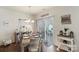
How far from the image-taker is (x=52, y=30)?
1909 mm

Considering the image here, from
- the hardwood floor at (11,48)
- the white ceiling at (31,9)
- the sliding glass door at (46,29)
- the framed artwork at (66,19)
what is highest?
the white ceiling at (31,9)

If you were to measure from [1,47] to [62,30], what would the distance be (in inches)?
41.8

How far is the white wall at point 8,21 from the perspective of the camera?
1839 mm

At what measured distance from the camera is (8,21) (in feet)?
6.08

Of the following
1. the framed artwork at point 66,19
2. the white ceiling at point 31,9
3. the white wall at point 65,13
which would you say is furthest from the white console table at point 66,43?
the white ceiling at point 31,9

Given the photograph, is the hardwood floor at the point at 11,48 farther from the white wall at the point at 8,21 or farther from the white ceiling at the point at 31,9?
→ the white ceiling at the point at 31,9

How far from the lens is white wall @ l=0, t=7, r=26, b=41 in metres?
1.84

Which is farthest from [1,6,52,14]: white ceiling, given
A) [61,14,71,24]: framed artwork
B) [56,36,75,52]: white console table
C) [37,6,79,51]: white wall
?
[56,36,75,52]: white console table

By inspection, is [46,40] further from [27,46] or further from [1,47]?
[1,47]

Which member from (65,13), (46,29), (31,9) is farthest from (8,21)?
(65,13)

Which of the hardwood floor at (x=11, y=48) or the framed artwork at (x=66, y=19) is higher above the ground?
the framed artwork at (x=66, y=19)

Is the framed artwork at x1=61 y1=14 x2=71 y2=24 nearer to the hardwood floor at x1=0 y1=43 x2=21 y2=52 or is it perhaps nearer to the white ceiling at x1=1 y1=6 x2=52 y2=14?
the white ceiling at x1=1 y1=6 x2=52 y2=14

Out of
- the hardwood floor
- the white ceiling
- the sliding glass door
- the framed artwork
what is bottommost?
the hardwood floor
